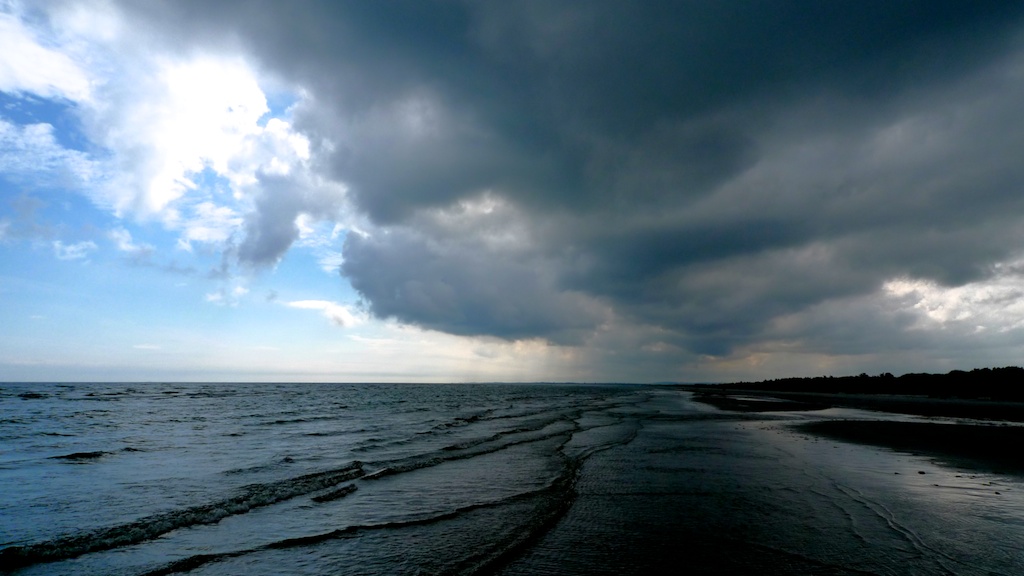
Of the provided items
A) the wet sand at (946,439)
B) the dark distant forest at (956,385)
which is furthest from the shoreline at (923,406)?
the wet sand at (946,439)

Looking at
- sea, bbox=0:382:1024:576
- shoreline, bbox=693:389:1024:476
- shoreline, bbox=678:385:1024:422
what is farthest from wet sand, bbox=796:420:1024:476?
shoreline, bbox=678:385:1024:422

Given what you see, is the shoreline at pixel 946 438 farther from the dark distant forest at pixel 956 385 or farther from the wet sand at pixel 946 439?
the dark distant forest at pixel 956 385

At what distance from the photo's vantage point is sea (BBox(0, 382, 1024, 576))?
A: 828 cm

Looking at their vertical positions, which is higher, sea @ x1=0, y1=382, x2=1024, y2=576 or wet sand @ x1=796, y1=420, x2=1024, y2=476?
wet sand @ x1=796, y1=420, x2=1024, y2=476

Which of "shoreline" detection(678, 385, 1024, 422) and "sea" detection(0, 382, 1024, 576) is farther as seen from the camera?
"shoreline" detection(678, 385, 1024, 422)

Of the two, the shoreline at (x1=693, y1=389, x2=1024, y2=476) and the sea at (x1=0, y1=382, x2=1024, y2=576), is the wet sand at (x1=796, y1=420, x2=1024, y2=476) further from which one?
the sea at (x1=0, y1=382, x2=1024, y2=576)

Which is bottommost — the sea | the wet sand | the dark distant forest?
the sea

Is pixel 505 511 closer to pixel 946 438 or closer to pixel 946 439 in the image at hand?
pixel 946 439

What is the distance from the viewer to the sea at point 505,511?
8281 mm

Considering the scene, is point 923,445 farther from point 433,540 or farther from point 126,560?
point 126,560

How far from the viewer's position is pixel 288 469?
17.5m

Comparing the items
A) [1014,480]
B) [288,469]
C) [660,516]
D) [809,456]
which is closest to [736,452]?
[809,456]

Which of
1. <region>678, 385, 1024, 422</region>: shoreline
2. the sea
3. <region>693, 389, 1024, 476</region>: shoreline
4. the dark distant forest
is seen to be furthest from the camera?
the dark distant forest

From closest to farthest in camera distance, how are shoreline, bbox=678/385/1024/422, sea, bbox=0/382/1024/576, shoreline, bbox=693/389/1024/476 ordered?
sea, bbox=0/382/1024/576 → shoreline, bbox=693/389/1024/476 → shoreline, bbox=678/385/1024/422
